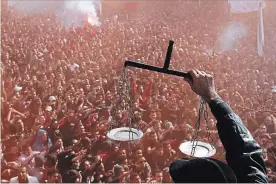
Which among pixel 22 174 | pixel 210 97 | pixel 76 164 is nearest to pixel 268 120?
pixel 76 164

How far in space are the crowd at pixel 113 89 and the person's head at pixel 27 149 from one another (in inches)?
0.8

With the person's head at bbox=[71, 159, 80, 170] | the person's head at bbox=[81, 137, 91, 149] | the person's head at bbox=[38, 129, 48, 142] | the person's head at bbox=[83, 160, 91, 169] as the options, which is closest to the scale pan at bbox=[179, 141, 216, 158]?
the person's head at bbox=[83, 160, 91, 169]

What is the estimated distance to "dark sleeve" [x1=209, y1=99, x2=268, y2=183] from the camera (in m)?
1.38

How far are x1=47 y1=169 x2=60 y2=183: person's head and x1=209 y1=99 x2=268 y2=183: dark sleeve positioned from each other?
551 cm

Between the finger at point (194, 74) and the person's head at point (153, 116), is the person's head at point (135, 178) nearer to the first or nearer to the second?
the person's head at point (153, 116)

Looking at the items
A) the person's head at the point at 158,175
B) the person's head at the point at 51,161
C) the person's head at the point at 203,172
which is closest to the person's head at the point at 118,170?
the person's head at the point at 158,175

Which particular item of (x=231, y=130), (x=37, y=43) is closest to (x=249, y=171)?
(x=231, y=130)

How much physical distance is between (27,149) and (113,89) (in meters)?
2.50

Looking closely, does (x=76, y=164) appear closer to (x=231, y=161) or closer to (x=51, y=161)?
(x=51, y=161)

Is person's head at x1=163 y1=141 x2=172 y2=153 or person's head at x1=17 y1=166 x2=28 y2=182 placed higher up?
person's head at x1=163 y1=141 x2=172 y2=153

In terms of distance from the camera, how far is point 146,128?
6.97m

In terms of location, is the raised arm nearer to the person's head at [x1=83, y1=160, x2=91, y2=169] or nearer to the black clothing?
the black clothing

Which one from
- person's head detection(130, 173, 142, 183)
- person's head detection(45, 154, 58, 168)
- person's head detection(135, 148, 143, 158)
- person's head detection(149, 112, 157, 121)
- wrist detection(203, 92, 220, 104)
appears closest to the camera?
wrist detection(203, 92, 220, 104)

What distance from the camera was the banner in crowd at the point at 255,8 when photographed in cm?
929
